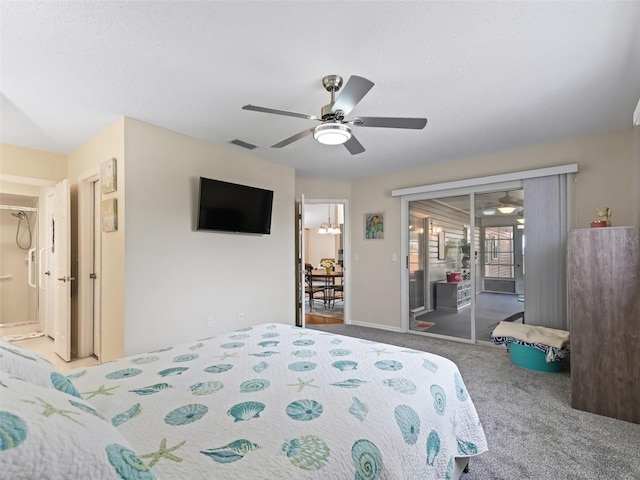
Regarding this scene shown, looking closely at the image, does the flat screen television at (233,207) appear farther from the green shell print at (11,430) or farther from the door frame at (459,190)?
the green shell print at (11,430)

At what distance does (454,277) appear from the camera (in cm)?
458

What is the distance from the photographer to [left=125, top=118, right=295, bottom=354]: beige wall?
9.75 ft

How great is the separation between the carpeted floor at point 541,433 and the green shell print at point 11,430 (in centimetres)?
200

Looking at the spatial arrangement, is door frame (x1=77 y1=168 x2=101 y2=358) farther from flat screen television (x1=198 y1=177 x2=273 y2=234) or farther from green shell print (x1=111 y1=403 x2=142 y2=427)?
green shell print (x1=111 y1=403 x2=142 y2=427)

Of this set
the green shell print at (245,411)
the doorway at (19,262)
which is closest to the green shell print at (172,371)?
the green shell print at (245,411)

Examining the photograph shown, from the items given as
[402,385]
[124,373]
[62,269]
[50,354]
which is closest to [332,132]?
[402,385]

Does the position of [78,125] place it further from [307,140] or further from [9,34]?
[307,140]

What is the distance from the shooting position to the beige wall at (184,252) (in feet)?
9.75

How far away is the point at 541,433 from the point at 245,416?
211cm

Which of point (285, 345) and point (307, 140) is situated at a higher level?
point (307, 140)

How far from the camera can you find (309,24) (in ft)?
5.75

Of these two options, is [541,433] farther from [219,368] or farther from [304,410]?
[219,368]

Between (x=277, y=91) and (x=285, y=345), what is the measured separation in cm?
184

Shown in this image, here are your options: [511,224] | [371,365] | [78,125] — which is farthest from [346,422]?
[511,224]
